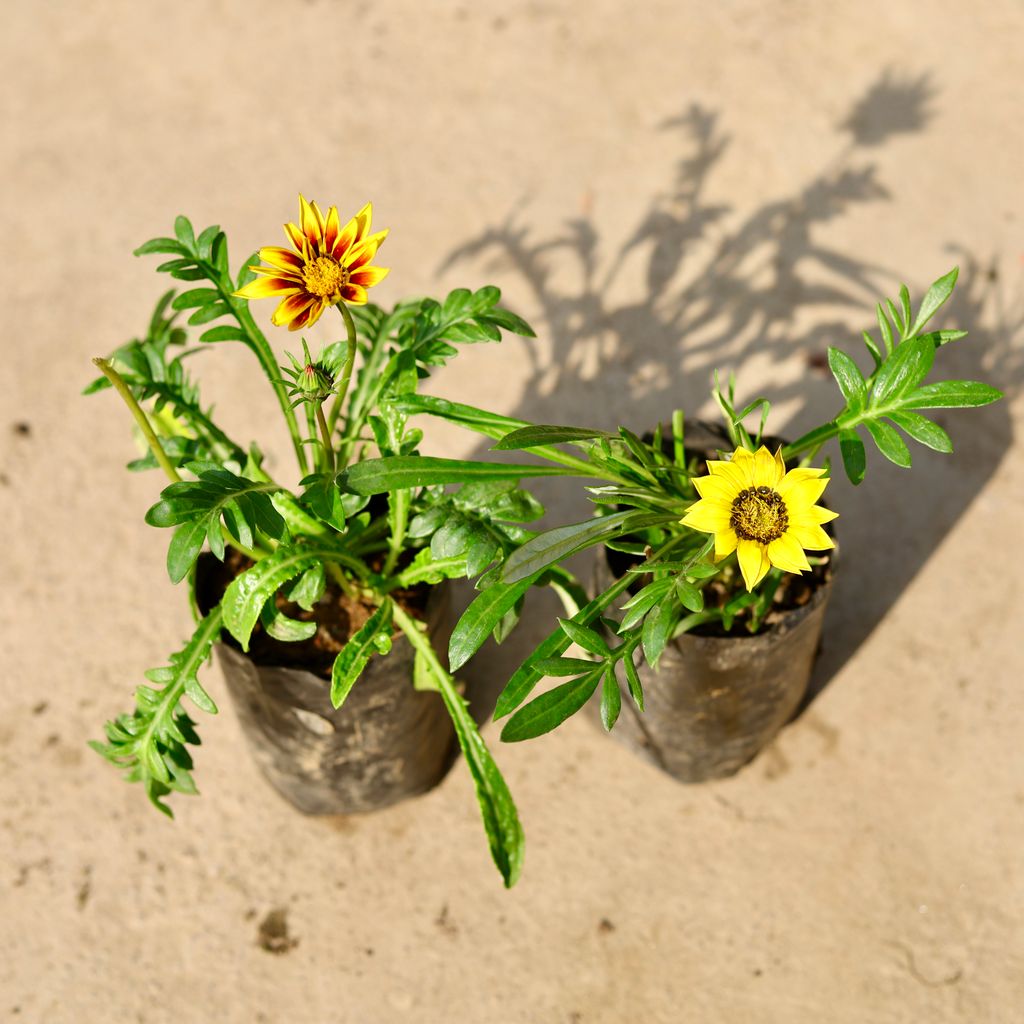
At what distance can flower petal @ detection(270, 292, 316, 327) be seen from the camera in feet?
4.40

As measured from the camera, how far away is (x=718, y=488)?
1.39 metres

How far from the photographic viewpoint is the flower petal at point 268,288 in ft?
4.50

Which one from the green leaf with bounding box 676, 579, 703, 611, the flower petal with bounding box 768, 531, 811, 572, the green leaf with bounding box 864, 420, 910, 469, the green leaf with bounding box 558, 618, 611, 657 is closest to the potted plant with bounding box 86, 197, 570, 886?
the green leaf with bounding box 558, 618, 611, 657

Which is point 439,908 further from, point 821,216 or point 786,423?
point 821,216

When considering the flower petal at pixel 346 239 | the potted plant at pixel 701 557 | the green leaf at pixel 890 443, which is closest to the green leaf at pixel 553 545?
the potted plant at pixel 701 557

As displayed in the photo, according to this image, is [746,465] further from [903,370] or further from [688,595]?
[903,370]

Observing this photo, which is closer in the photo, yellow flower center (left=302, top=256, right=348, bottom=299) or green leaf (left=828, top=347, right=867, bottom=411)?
yellow flower center (left=302, top=256, right=348, bottom=299)

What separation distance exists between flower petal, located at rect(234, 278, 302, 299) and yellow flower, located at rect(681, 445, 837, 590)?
0.54 meters

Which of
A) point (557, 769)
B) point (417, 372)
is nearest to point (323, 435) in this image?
point (417, 372)

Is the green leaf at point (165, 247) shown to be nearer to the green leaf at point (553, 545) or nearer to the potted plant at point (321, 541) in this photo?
the potted plant at point (321, 541)

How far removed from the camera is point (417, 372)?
167 cm

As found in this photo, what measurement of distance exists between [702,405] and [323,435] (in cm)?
117

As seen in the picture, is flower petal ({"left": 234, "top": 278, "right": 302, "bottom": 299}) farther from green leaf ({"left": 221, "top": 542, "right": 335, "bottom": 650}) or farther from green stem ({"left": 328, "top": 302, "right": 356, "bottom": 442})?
green leaf ({"left": 221, "top": 542, "right": 335, "bottom": 650})

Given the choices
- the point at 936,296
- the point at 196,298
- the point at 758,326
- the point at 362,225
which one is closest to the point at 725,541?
the point at 936,296
